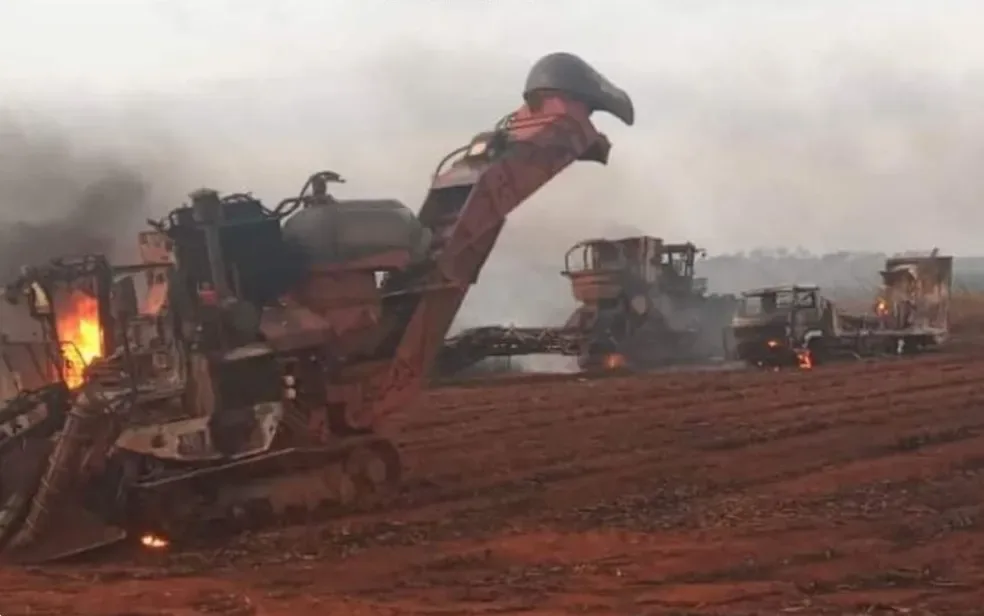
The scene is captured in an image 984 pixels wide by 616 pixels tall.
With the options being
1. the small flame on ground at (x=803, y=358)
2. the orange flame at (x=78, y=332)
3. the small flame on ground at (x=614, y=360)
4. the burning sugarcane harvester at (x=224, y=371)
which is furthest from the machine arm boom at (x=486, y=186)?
the small flame on ground at (x=614, y=360)

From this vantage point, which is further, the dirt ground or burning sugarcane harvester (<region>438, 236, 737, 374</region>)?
burning sugarcane harvester (<region>438, 236, 737, 374</region>)

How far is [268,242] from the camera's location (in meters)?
11.4

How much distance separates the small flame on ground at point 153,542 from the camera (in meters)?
10.2

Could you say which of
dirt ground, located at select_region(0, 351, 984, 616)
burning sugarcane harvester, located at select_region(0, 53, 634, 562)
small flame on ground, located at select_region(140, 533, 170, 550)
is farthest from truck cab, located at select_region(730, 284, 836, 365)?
small flame on ground, located at select_region(140, 533, 170, 550)

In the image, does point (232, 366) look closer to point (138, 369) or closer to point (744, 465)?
point (138, 369)

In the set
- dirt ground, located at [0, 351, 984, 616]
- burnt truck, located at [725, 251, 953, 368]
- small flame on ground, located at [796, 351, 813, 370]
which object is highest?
burnt truck, located at [725, 251, 953, 368]

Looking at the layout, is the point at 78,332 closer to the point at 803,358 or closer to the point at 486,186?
the point at 486,186

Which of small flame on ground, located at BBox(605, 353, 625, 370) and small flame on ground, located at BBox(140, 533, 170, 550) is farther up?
small flame on ground, located at BBox(605, 353, 625, 370)

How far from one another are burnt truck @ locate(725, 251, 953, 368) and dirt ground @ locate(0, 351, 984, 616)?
10416 mm

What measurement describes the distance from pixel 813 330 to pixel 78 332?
1975 centimetres

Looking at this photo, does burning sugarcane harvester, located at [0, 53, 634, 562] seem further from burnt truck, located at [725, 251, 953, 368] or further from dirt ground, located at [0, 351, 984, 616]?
burnt truck, located at [725, 251, 953, 368]

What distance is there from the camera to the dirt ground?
Result: 7.98m

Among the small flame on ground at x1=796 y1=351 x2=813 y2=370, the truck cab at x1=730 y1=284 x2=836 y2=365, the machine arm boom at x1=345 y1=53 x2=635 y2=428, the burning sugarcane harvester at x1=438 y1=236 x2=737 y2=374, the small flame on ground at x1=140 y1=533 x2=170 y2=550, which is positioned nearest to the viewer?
the small flame on ground at x1=140 y1=533 x2=170 y2=550

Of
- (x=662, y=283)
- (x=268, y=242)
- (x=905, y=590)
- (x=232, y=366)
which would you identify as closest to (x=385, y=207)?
(x=268, y=242)
